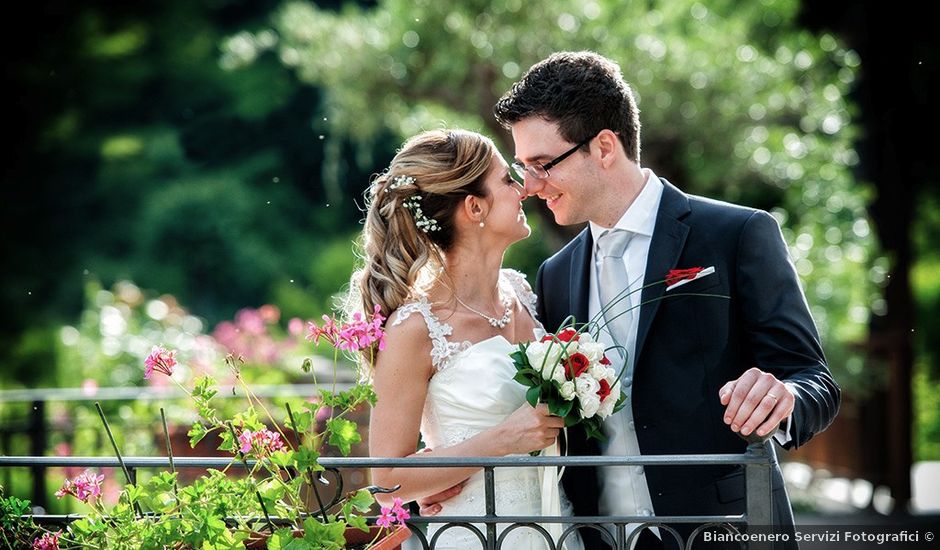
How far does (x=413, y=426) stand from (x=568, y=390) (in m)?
0.56

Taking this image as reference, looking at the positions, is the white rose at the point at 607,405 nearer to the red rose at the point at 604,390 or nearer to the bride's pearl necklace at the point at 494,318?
the red rose at the point at 604,390

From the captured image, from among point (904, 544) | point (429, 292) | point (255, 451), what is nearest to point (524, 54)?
point (904, 544)

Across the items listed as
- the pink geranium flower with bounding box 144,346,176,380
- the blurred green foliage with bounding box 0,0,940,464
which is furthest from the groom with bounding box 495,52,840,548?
the blurred green foliage with bounding box 0,0,940,464

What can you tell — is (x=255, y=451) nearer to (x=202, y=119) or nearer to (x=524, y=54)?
(x=524, y=54)

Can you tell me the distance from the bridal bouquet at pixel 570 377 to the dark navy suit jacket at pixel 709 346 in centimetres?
28

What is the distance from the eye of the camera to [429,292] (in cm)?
313

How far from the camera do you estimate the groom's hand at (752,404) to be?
2088mm

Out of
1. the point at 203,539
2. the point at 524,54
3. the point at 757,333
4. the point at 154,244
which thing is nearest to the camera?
the point at 203,539

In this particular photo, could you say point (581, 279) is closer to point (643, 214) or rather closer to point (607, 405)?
point (643, 214)

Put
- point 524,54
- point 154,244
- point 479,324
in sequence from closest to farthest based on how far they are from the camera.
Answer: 1. point 479,324
2. point 524,54
3. point 154,244

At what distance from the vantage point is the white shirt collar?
9.81 feet

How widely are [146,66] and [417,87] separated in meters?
14.1

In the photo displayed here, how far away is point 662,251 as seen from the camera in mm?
2896

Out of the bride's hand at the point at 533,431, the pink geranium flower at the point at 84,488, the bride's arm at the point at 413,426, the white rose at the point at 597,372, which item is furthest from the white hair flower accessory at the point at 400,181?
the pink geranium flower at the point at 84,488
